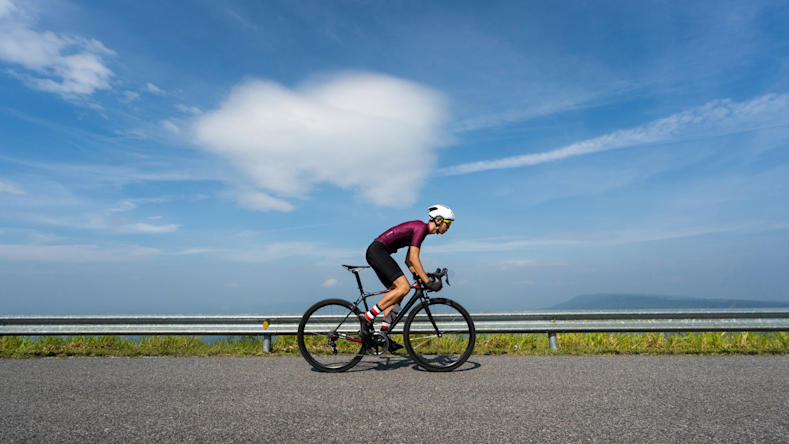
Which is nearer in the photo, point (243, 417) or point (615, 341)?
point (243, 417)

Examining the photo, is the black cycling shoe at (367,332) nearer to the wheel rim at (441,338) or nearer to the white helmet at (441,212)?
the wheel rim at (441,338)

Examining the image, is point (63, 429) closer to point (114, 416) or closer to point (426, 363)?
point (114, 416)

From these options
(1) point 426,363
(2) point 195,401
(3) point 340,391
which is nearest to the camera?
(2) point 195,401

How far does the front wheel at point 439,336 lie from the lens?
532 centimetres

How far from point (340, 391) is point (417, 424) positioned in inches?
50.2

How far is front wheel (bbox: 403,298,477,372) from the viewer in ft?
17.5

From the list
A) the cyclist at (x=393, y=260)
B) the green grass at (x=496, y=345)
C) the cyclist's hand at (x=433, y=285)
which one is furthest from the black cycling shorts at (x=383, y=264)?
the green grass at (x=496, y=345)

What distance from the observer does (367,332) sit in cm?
541

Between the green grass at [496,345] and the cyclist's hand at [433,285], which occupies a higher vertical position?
the cyclist's hand at [433,285]

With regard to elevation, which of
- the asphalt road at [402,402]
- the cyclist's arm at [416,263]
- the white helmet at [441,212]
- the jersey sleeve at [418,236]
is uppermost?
the white helmet at [441,212]

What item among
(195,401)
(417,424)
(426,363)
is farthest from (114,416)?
(426,363)

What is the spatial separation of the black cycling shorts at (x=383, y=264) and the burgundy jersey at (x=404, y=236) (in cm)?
9

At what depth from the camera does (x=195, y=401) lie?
12.8ft

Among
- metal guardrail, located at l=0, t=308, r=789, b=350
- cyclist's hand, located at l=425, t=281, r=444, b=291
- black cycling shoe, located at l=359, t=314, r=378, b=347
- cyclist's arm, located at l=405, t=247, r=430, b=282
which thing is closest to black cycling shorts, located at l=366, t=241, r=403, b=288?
cyclist's arm, located at l=405, t=247, r=430, b=282
